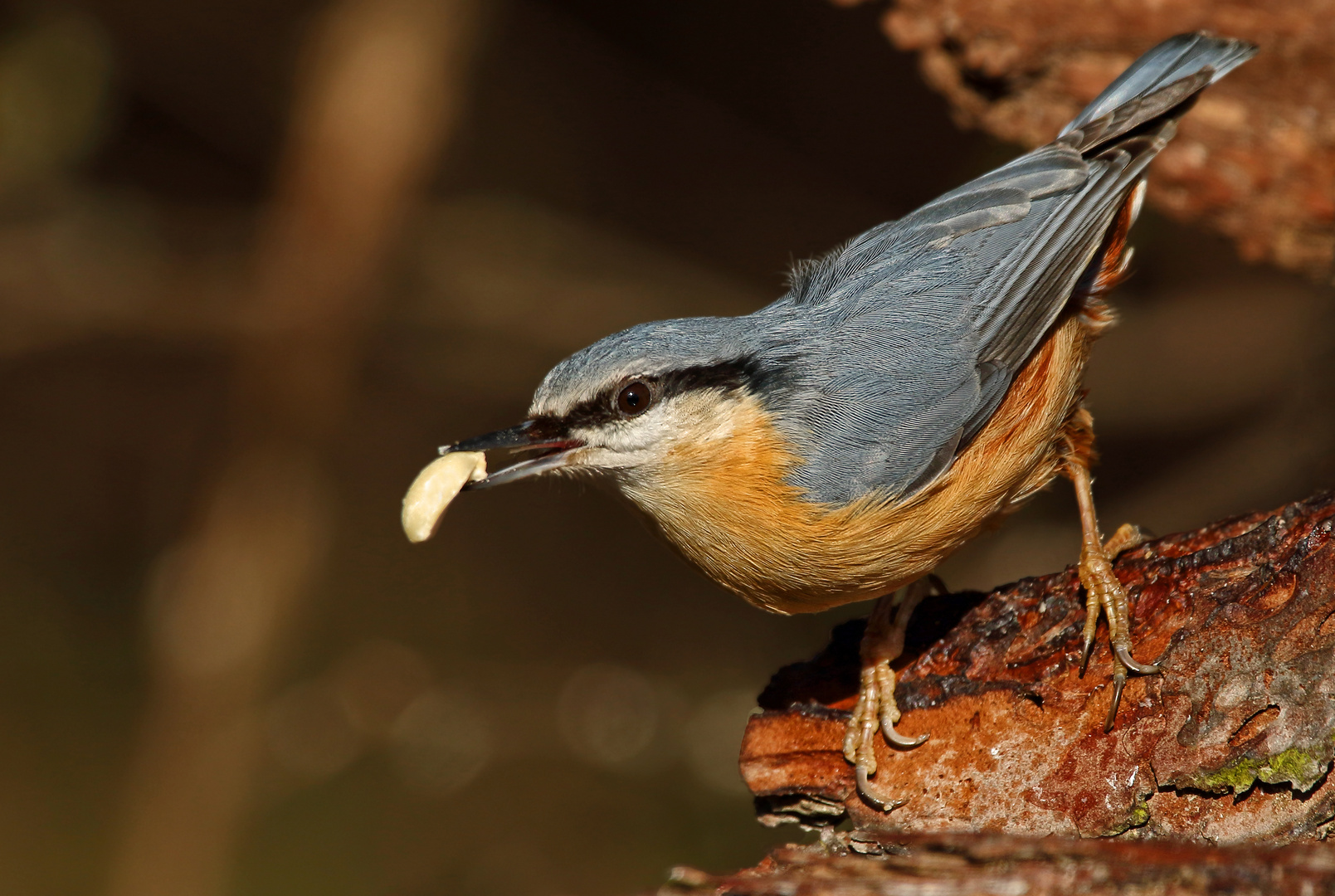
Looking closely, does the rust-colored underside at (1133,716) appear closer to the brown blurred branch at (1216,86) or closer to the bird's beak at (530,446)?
the bird's beak at (530,446)

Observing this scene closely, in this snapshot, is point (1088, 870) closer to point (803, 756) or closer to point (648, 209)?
point (803, 756)

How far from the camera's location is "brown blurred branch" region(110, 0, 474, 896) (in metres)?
5.05

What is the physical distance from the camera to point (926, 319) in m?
2.82

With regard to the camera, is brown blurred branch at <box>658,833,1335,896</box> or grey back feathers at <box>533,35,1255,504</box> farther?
grey back feathers at <box>533,35,1255,504</box>

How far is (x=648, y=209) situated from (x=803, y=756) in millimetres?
4986

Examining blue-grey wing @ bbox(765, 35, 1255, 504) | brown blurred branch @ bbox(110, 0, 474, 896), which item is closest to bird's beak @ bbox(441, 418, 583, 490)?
blue-grey wing @ bbox(765, 35, 1255, 504)

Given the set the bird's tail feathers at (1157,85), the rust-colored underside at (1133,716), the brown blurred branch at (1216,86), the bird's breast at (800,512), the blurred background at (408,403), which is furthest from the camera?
the blurred background at (408,403)

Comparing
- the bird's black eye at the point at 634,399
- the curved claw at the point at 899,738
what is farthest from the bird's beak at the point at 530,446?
the curved claw at the point at 899,738

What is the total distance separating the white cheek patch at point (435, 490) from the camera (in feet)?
8.39

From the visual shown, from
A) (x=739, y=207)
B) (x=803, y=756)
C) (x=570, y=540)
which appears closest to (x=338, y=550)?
(x=570, y=540)

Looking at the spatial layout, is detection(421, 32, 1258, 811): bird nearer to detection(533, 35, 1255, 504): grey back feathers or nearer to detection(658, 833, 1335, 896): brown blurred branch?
detection(533, 35, 1255, 504): grey back feathers

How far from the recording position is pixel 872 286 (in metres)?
2.89

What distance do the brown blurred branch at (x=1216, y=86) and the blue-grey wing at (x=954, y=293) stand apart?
0.42 meters

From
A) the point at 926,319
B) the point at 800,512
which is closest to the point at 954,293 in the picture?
the point at 926,319
